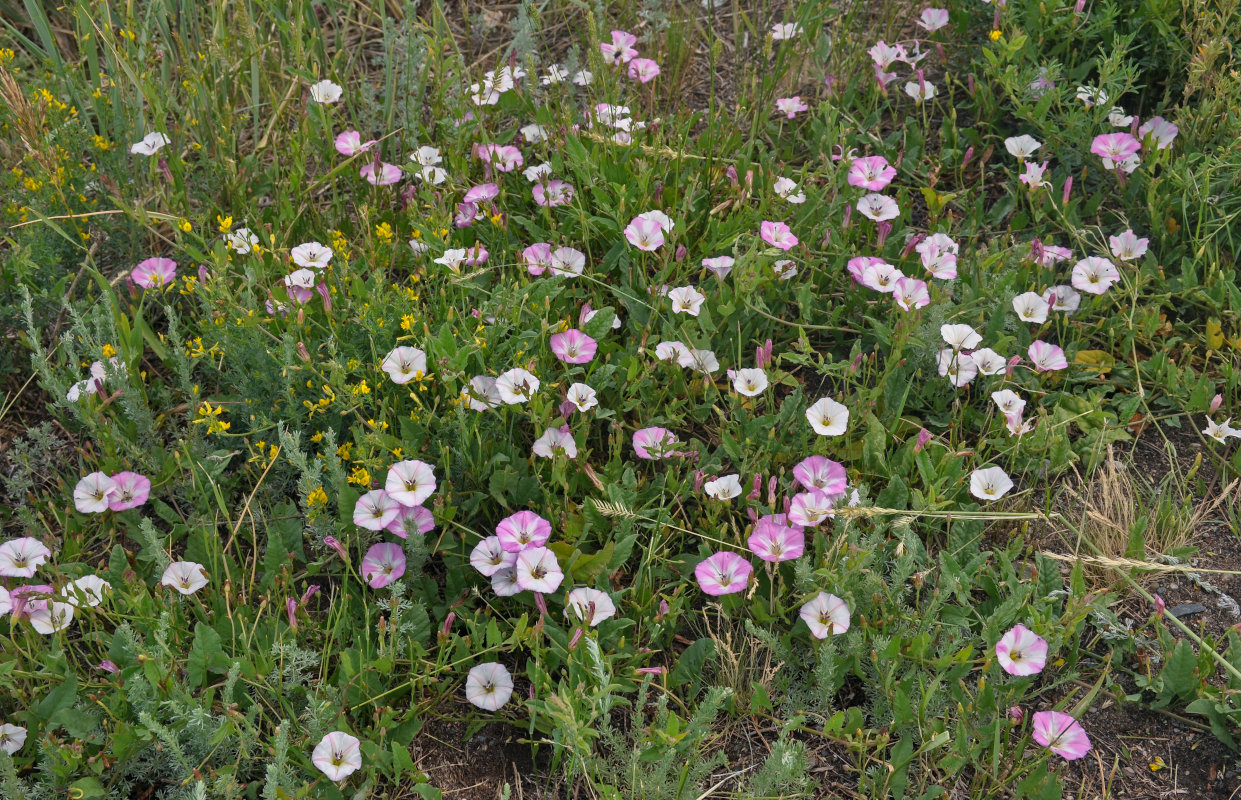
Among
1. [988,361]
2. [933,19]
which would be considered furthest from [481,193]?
[933,19]

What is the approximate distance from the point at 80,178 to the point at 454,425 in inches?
59.3

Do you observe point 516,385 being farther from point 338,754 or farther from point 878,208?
point 878,208

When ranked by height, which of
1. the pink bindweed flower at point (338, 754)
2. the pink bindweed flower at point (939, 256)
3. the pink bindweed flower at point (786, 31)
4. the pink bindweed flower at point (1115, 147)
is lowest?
the pink bindweed flower at point (338, 754)

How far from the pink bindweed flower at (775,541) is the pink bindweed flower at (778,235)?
850 mm

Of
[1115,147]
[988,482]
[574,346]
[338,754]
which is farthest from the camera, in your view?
[1115,147]

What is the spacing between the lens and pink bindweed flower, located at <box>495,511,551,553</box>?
6.98ft

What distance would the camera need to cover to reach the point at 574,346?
247 cm

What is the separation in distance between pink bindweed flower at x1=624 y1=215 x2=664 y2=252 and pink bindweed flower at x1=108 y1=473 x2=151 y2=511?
4.50ft

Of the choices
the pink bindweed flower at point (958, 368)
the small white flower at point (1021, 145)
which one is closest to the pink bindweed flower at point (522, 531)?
the pink bindweed flower at point (958, 368)

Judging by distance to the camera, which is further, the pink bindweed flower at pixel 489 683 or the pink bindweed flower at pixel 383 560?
the pink bindweed flower at pixel 383 560

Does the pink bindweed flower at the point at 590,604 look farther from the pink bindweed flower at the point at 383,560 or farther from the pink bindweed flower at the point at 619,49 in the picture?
the pink bindweed flower at the point at 619,49

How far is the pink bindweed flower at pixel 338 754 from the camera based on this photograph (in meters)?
1.83

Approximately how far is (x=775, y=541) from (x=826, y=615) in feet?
0.63

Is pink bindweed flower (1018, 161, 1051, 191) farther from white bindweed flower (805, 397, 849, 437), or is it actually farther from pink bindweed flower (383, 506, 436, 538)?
pink bindweed flower (383, 506, 436, 538)
